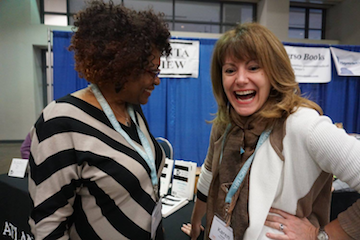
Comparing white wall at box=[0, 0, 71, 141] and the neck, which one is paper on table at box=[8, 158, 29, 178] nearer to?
the neck

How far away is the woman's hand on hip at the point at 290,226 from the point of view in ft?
2.50

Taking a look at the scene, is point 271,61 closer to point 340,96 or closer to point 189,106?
point 189,106

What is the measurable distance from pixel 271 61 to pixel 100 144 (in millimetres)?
673

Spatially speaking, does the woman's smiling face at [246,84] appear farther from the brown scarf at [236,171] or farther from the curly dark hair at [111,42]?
the curly dark hair at [111,42]

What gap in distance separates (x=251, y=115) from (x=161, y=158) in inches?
16.9

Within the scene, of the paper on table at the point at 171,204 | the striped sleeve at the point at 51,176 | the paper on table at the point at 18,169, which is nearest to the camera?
the striped sleeve at the point at 51,176

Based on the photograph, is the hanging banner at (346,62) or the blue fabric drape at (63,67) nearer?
the blue fabric drape at (63,67)

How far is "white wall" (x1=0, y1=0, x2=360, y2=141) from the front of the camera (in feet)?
18.2

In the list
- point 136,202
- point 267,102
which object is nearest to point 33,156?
point 136,202

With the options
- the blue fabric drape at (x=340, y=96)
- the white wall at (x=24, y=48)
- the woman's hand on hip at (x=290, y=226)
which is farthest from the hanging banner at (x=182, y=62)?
the woman's hand on hip at (x=290, y=226)

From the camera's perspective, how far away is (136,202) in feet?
2.64

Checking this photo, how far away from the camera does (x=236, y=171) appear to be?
894 mm

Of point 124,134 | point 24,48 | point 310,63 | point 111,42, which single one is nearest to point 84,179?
point 124,134

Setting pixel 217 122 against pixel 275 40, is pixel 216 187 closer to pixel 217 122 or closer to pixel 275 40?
pixel 217 122
